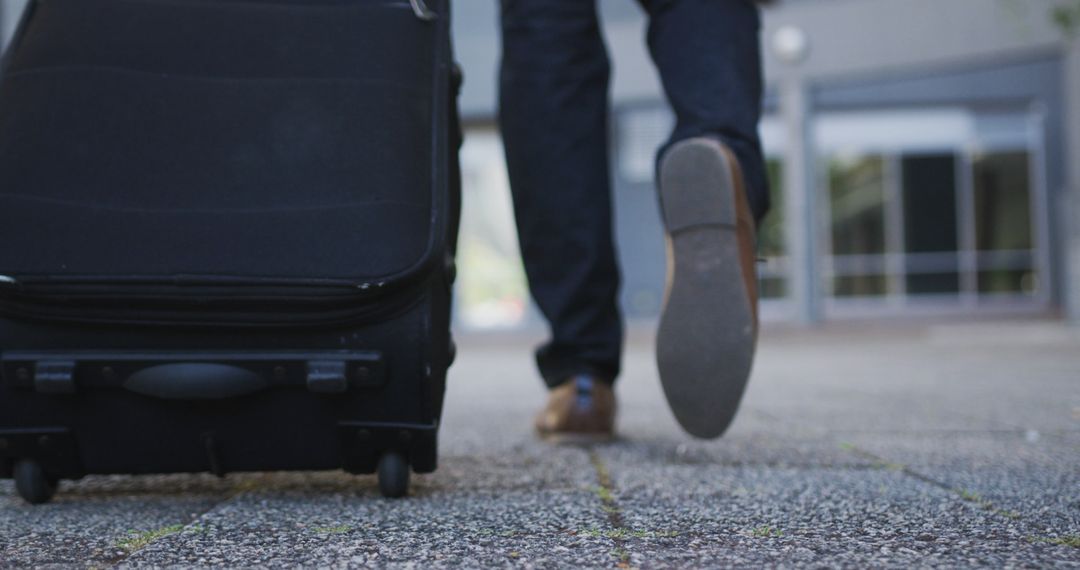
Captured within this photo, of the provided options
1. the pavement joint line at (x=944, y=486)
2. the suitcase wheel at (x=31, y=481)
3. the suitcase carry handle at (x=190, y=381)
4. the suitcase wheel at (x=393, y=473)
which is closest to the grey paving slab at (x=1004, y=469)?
the pavement joint line at (x=944, y=486)

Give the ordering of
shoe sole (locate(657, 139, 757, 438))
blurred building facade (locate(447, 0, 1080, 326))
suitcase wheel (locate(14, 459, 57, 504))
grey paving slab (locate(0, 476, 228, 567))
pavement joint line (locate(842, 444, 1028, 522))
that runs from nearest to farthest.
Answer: grey paving slab (locate(0, 476, 228, 567)) < pavement joint line (locate(842, 444, 1028, 522)) < suitcase wheel (locate(14, 459, 57, 504)) < shoe sole (locate(657, 139, 757, 438)) < blurred building facade (locate(447, 0, 1080, 326))

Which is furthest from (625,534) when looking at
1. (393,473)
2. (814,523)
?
(393,473)

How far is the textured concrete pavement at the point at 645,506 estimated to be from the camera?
1141 mm

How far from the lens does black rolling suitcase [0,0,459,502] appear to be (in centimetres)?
141

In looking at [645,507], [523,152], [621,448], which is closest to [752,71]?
[523,152]

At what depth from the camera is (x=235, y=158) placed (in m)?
1.49

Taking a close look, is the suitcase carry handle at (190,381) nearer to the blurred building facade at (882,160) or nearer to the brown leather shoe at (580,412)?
the brown leather shoe at (580,412)

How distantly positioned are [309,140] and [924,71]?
13.7 meters

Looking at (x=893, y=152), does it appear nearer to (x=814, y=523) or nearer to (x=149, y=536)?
(x=814, y=523)

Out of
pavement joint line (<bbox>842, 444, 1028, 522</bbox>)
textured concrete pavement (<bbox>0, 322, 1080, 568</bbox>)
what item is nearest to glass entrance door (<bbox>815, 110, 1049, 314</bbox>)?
textured concrete pavement (<bbox>0, 322, 1080, 568</bbox>)

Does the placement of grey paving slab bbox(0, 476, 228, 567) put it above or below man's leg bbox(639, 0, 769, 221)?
below

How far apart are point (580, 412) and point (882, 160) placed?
14.4m

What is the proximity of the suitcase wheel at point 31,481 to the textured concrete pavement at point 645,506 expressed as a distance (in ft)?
A: 0.09

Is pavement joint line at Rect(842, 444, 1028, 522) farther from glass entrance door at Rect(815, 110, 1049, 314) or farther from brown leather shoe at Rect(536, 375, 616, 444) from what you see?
glass entrance door at Rect(815, 110, 1049, 314)
